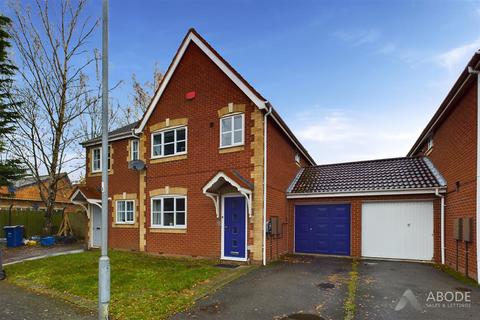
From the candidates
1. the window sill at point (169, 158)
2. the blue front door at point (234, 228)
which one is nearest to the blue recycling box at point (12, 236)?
the window sill at point (169, 158)

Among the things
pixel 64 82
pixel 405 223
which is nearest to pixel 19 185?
pixel 64 82

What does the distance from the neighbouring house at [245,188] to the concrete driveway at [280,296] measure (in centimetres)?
219

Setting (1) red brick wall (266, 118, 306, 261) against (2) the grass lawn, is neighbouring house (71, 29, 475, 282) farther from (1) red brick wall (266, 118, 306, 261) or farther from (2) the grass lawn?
(2) the grass lawn

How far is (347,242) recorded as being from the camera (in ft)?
45.8

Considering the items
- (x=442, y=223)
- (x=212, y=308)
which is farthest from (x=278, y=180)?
(x=212, y=308)

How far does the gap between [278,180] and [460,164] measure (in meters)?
6.50

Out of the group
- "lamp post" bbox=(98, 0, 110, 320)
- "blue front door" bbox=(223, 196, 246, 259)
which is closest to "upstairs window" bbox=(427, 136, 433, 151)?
"blue front door" bbox=(223, 196, 246, 259)

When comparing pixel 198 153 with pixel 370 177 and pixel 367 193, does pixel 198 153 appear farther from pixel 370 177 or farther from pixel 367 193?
pixel 370 177

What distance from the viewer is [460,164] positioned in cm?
1052

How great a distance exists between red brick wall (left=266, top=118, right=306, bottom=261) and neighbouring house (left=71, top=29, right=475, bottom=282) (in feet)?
0.15

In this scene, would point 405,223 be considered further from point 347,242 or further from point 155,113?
point 155,113

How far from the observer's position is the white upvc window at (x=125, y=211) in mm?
16938

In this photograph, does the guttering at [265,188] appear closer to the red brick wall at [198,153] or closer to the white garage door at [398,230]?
the red brick wall at [198,153]

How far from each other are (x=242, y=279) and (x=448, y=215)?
7.83 metres
